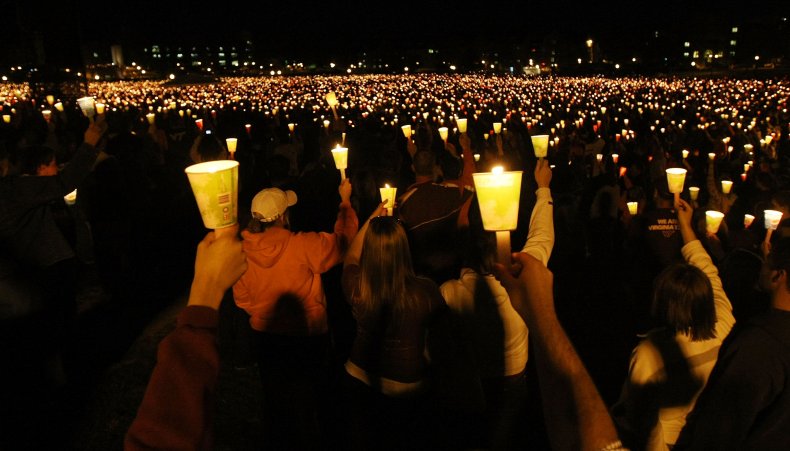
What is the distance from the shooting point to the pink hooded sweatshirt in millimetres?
3502

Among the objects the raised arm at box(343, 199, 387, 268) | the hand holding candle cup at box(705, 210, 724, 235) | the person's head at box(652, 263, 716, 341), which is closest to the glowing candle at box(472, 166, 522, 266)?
the person's head at box(652, 263, 716, 341)

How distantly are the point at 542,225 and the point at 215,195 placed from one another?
184cm

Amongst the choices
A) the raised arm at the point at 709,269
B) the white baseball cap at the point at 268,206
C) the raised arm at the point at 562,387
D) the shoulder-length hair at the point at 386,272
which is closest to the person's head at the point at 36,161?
the white baseball cap at the point at 268,206

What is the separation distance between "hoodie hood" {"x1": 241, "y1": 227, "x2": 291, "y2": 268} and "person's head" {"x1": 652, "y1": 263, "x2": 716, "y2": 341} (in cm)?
215

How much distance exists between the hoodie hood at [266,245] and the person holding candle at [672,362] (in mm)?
2067

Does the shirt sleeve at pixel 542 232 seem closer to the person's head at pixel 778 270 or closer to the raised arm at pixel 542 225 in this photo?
the raised arm at pixel 542 225

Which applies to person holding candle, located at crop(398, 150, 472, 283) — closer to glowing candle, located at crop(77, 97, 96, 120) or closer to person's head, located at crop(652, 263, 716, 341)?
person's head, located at crop(652, 263, 716, 341)

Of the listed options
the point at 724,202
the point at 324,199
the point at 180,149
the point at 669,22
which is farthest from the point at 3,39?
the point at 669,22

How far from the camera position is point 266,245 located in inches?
137

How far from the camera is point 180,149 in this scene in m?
13.8

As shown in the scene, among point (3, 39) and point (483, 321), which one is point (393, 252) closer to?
point (483, 321)

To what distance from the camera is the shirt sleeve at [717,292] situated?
2883 mm

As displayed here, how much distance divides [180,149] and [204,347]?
1330 centimetres

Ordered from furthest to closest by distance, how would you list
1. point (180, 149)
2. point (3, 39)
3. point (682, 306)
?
1. point (3, 39)
2. point (180, 149)
3. point (682, 306)
